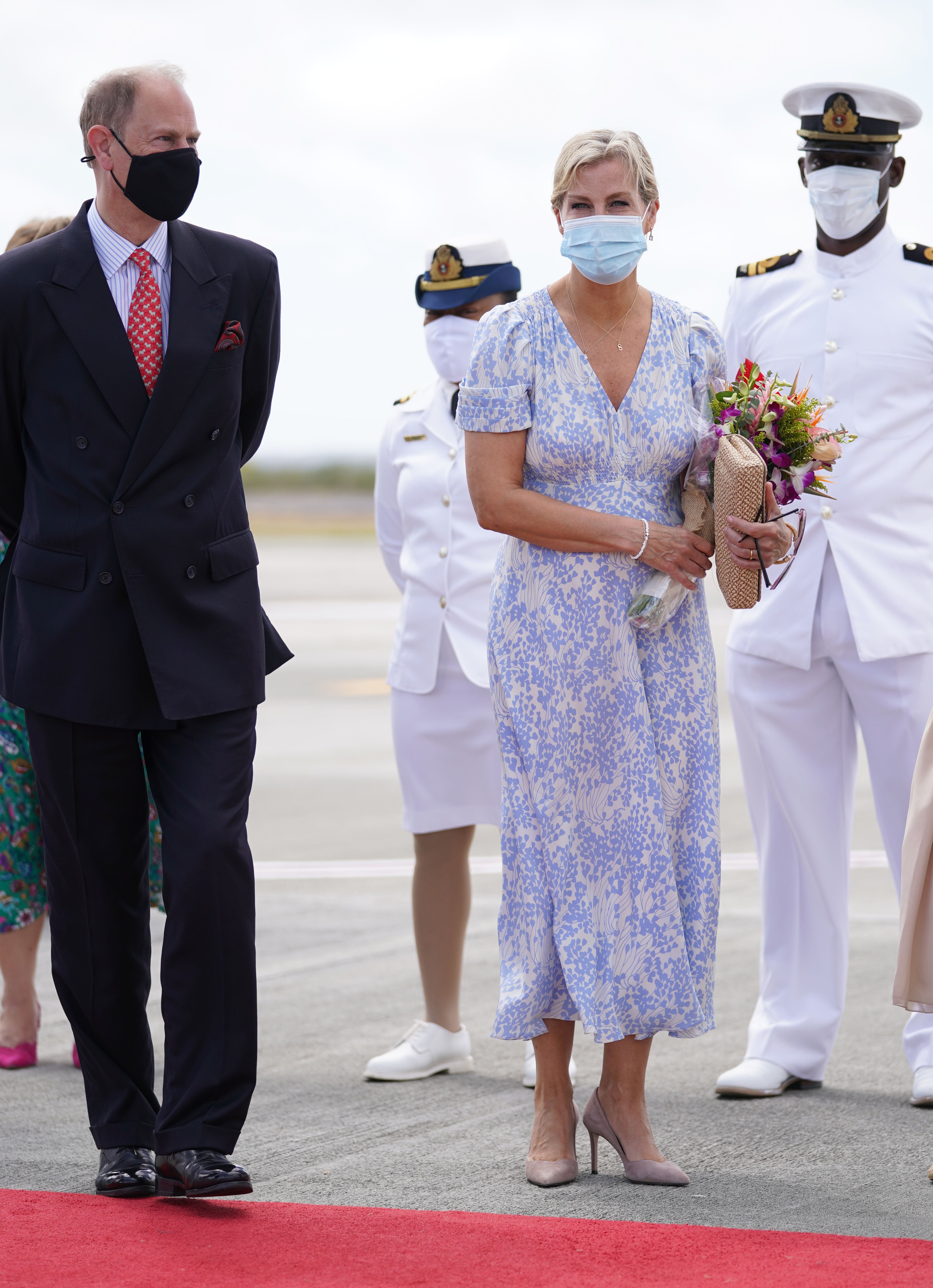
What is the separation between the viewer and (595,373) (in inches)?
135

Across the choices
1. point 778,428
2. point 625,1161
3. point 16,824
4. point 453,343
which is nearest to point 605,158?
point 778,428

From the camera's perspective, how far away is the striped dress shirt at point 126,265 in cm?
324

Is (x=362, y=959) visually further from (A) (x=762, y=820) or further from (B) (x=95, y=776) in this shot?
(B) (x=95, y=776)

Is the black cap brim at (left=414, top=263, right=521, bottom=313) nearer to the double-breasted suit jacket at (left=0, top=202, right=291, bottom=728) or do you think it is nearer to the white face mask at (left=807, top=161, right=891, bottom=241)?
the white face mask at (left=807, top=161, right=891, bottom=241)

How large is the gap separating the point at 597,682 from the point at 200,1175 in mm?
1139

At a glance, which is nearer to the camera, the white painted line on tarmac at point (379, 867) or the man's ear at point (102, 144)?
the man's ear at point (102, 144)

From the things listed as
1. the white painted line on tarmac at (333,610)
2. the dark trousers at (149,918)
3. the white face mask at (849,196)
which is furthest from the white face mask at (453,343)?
the white painted line on tarmac at (333,610)

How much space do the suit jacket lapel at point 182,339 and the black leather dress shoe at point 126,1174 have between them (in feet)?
3.88

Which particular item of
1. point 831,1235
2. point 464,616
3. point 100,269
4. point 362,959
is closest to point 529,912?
point 831,1235

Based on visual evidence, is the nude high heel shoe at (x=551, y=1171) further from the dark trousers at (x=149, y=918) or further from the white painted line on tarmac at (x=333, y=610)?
the white painted line on tarmac at (x=333, y=610)

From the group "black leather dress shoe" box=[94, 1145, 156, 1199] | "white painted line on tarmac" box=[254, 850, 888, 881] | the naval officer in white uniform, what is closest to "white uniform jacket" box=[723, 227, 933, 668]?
the naval officer in white uniform

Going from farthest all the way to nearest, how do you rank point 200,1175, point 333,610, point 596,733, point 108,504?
1. point 333,610
2. point 596,733
3. point 108,504
4. point 200,1175

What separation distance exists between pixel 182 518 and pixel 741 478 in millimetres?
1017

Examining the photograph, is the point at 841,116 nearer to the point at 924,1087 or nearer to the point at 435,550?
the point at 435,550
